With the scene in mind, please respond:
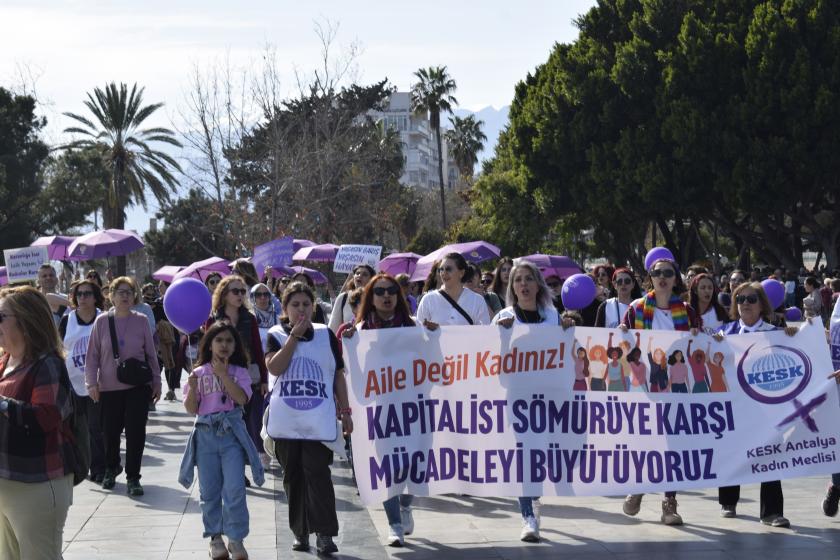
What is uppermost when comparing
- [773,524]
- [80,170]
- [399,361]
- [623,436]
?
[80,170]

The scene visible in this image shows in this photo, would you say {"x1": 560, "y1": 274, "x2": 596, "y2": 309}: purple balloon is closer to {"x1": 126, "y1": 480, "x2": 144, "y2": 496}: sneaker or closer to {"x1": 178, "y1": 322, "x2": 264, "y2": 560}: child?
{"x1": 126, "y1": 480, "x2": 144, "y2": 496}: sneaker

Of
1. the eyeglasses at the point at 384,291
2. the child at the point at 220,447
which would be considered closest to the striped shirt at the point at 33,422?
the child at the point at 220,447

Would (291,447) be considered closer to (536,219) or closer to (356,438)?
(356,438)

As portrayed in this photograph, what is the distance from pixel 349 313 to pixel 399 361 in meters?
3.15

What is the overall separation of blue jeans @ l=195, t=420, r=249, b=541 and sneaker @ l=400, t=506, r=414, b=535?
1142 millimetres

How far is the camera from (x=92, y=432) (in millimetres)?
10805

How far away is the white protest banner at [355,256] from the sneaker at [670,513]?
1211 centimetres

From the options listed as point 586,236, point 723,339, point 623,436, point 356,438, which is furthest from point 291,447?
point 586,236

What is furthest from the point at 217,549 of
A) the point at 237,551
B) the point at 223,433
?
the point at 223,433

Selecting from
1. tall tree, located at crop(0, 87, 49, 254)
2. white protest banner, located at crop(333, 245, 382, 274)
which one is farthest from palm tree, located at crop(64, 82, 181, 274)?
white protest banner, located at crop(333, 245, 382, 274)

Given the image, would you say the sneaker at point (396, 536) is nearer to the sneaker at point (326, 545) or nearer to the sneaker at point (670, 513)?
the sneaker at point (326, 545)

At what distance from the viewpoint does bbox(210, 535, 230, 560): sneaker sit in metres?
7.19

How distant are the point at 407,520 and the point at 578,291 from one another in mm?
5041

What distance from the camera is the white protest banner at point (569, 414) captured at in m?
7.74
